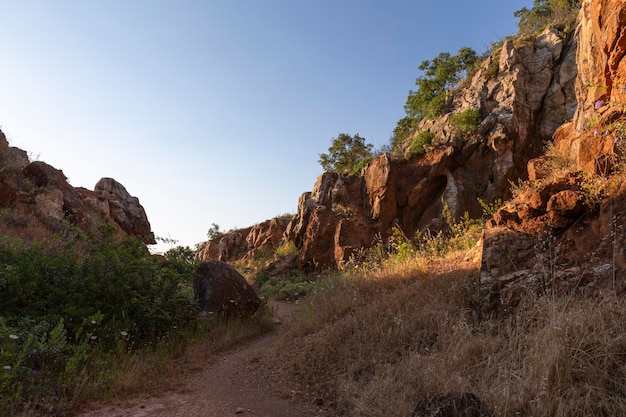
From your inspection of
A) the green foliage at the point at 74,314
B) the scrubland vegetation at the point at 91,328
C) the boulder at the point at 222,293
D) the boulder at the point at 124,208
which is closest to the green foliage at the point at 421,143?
the boulder at the point at 222,293

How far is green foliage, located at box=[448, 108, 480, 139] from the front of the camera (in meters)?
15.4

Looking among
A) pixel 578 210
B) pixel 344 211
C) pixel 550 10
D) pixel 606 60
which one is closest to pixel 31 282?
pixel 578 210

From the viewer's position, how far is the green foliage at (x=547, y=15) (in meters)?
17.1

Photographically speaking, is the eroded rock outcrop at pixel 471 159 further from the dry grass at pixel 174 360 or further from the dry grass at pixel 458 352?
the dry grass at pixel 458 352

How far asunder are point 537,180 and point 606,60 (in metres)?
2.05

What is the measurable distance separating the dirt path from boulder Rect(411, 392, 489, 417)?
177 centimetres

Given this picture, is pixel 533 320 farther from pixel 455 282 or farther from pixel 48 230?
pixel 48 230

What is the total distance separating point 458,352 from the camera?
3.81 meters

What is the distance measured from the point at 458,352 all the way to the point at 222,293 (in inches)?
238

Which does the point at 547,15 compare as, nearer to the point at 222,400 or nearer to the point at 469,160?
the point at 469,160

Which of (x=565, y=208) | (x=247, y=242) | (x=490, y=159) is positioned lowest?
(x=565, y=208)

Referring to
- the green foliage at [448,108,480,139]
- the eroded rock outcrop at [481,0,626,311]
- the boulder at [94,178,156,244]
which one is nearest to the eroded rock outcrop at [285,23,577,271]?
the green foliage at [448,108,480,139]

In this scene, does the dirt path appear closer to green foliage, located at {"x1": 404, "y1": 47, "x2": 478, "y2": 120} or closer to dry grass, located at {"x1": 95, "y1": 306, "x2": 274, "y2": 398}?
dry grass, located at {"x1": 95, "y1": 306, "x2": 274, "y2": 398}

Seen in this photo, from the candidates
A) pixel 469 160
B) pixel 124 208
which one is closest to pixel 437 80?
pixel 469 160
